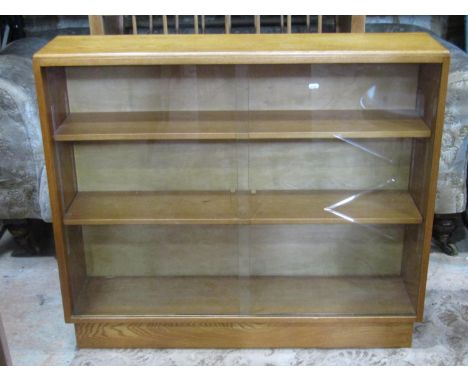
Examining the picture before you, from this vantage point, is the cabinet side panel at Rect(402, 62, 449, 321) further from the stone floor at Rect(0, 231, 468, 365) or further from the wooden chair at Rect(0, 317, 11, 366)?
the wooden chair at Rect(0, 317, 11, 366)

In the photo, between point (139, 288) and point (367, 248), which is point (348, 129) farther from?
point (139, 288)

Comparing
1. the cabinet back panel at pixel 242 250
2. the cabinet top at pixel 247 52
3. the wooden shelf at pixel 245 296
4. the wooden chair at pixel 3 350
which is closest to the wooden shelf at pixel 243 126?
the cabinet top at pixel 247 52

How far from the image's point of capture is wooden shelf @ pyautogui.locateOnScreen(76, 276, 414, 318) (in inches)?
73.0

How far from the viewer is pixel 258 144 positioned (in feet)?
5.78

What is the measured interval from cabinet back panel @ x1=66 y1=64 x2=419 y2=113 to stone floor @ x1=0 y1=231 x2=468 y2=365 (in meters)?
0.77

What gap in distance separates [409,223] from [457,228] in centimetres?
98

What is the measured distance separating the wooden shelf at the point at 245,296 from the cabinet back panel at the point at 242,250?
0.03m

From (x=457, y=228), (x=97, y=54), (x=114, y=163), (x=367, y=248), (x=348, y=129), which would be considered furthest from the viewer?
(x=457, y=228)

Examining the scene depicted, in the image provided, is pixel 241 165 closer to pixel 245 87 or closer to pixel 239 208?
pixel 239 208

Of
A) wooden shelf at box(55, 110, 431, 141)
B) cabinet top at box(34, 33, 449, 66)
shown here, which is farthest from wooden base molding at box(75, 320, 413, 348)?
cabinet top at box(34, 33, 449, 66)

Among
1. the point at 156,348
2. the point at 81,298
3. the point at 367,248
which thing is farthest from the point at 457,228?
the point at 81,298

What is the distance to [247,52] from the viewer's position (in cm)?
154

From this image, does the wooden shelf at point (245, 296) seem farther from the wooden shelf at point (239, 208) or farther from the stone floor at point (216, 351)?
the wooden shelf at point (239, 208)

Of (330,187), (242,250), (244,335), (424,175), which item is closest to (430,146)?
(424,175)
